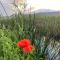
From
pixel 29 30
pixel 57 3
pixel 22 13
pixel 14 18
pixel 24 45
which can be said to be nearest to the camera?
pixel 24 45

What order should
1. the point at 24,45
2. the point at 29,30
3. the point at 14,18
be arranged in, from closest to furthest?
the point at 24,45 → the point at 29,30 → the point at 14,18

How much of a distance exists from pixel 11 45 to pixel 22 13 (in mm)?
648

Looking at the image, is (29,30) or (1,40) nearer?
(1,40)

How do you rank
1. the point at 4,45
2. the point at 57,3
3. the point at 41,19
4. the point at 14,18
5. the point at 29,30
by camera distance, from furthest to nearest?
the point at 57,3 → the point at 41,19 → the point at 14,18 → the point at 29,30 → the point at 4,45

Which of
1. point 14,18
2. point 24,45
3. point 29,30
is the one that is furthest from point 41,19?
point 24,45

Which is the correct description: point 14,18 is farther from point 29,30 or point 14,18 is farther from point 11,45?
point 11,45

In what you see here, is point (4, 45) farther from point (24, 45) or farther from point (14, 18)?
point (14, 18)

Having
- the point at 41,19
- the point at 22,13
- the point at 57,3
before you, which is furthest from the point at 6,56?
the point at 57,3

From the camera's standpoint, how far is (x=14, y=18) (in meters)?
3.26

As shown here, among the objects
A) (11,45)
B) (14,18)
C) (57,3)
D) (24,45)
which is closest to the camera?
(24,45)

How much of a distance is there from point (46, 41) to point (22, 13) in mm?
547

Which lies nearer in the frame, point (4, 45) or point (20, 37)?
point (4, 45)

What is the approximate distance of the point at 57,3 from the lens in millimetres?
4504

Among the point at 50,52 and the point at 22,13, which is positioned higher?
the point at 22,13
